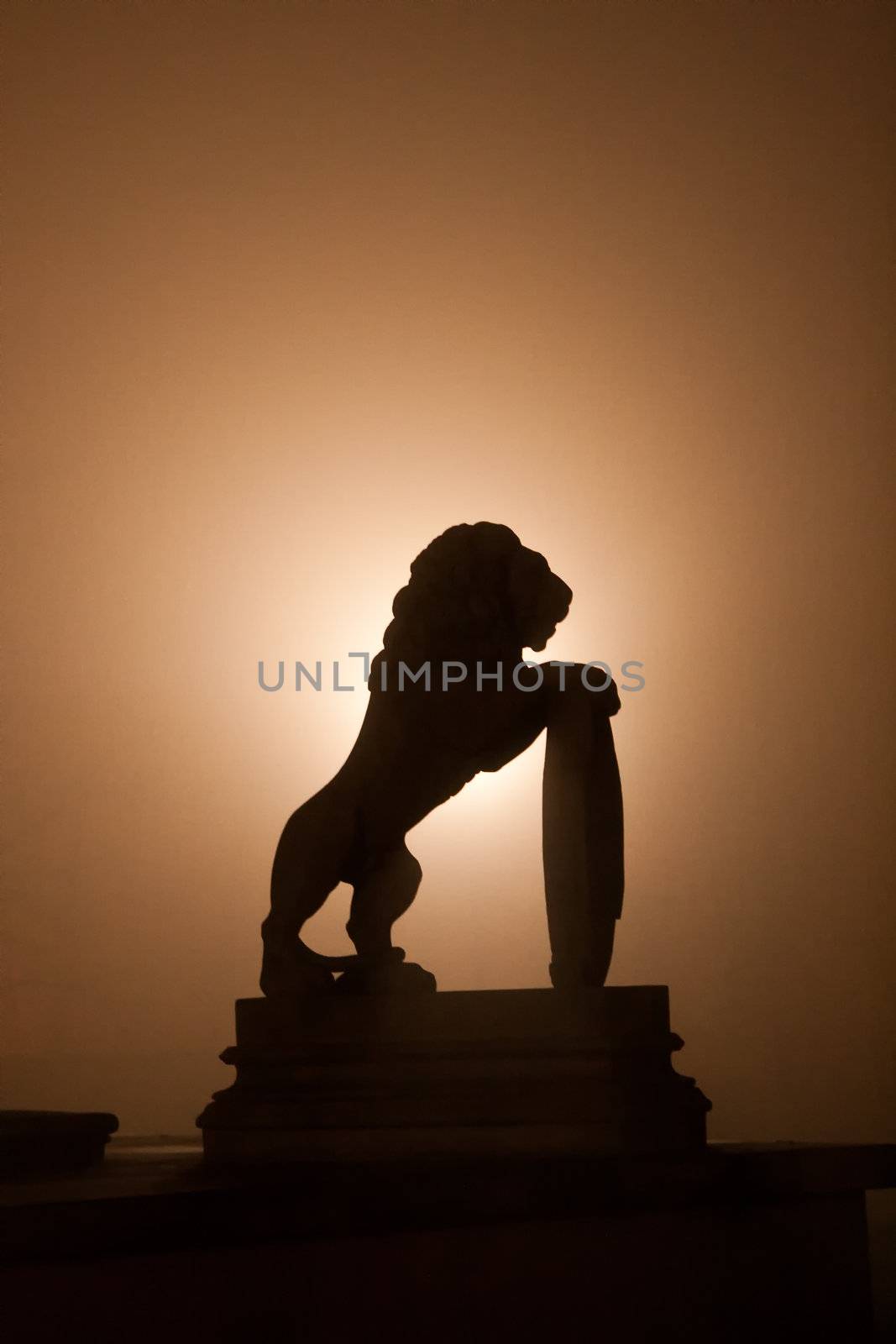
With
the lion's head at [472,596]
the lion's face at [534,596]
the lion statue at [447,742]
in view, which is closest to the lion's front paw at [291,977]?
the lion statue at [447,742]

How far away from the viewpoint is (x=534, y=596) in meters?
2.79

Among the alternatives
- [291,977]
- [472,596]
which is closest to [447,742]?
[472,596]

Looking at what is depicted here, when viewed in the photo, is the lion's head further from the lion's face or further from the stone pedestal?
the stone pedestal

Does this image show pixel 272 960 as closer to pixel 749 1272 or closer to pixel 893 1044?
pixel 749 1272

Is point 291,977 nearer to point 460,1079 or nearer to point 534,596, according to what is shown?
point 460,1079

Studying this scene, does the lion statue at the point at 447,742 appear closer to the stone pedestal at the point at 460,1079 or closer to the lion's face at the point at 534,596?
the lion's face at the point at 534,596

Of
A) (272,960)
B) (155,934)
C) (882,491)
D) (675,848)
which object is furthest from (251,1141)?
(882,491)

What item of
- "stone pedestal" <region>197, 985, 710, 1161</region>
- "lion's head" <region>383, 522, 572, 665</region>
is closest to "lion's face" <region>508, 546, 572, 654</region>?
"lion's head" <region>383, 522, 572, 665</region>

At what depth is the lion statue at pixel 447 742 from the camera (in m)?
2.76

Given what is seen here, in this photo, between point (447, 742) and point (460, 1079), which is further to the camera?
point (447, 742)

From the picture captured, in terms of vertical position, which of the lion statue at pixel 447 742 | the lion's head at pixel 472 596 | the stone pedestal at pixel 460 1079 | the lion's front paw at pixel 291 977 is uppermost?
the lion's head at pixel 472 596

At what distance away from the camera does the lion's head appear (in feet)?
9.07

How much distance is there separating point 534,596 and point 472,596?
0.42 feet

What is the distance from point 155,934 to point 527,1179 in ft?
8.19
